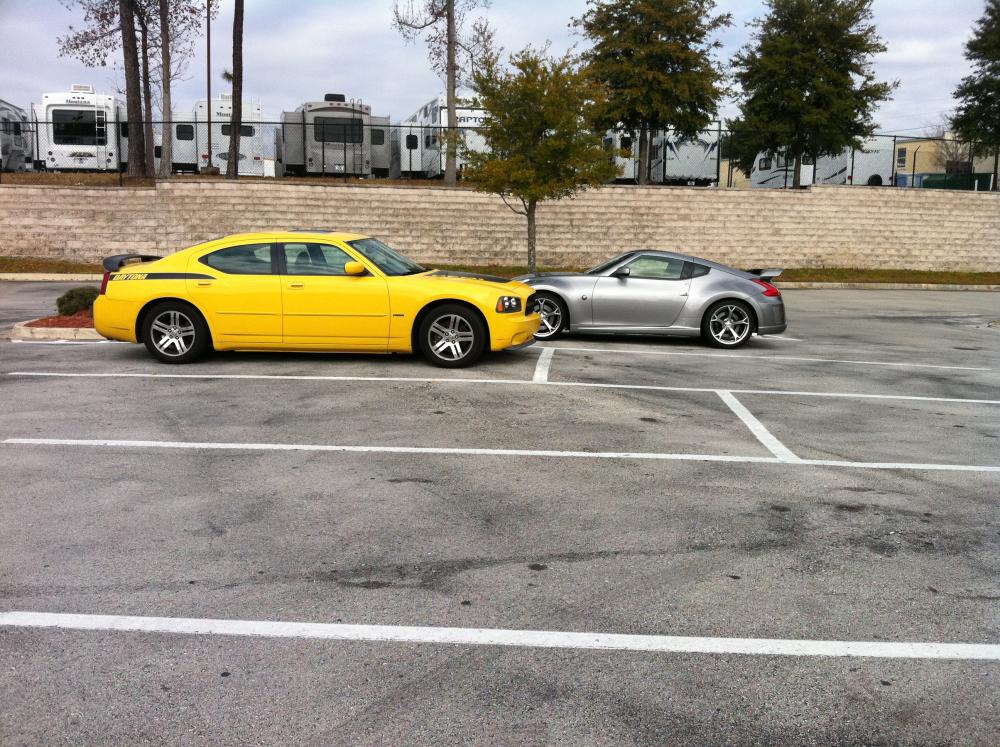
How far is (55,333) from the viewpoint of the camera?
12422mm

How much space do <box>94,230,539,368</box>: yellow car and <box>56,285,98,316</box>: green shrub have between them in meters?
3.50

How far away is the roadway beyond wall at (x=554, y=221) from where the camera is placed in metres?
26.7

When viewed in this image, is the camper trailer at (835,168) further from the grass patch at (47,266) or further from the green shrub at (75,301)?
the green shrub at (75,301)

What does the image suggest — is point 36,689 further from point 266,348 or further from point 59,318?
point 59,318

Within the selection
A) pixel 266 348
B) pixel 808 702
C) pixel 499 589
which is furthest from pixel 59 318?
pixel 808 702

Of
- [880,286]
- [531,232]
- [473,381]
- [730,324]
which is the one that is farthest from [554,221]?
[473,381]

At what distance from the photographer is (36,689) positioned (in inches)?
124

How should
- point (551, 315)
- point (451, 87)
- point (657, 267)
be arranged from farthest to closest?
point (451, 87), point (551, 315), point (657, 267)

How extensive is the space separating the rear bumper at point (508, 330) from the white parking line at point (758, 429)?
2328mm

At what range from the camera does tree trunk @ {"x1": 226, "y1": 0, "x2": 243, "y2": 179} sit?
92.5ft

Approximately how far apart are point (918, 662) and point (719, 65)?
3130cm

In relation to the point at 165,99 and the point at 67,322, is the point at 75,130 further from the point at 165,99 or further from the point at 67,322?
the point at 67,322

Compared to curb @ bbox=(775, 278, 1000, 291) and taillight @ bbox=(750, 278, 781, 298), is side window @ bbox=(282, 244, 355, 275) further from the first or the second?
curb @ bbox=(775, 278, 1000, 291)

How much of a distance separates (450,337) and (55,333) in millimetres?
6061
